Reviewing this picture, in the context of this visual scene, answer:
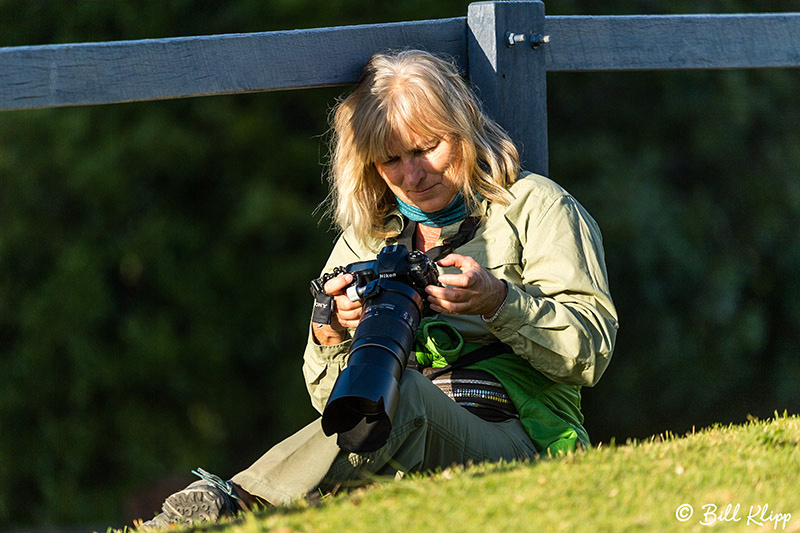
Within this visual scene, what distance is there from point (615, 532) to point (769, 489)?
425 mm

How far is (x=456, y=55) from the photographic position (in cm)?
333

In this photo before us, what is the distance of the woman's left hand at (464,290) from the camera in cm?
252

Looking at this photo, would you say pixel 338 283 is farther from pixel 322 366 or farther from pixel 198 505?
pixel 198 505

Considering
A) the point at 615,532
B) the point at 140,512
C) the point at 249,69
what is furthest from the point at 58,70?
the point at 140,512

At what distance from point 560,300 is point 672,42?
4.08 feet

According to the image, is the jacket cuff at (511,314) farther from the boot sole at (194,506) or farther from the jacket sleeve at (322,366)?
the boot sole at (194,506)

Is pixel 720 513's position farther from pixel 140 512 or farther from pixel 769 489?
pixel 140 512

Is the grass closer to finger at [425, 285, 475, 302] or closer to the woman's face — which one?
finger at [425, 285, 475, 302]

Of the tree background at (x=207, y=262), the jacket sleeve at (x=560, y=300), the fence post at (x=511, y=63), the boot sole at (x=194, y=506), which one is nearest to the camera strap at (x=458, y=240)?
the jacket sleeve at (x=560, y=300)

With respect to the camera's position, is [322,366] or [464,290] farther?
[322,366]

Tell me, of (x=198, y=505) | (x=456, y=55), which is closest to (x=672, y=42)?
(x=456, y=55)
